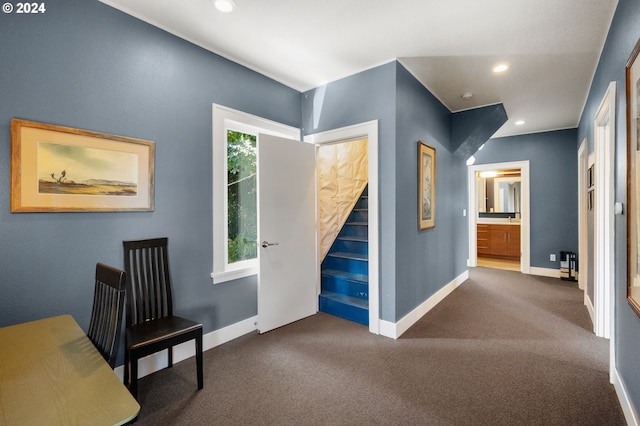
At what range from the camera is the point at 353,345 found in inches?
107

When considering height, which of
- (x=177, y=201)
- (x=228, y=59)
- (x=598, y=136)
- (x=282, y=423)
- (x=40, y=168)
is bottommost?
(x=282, y=423)

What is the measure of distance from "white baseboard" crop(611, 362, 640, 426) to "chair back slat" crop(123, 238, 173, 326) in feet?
9.67

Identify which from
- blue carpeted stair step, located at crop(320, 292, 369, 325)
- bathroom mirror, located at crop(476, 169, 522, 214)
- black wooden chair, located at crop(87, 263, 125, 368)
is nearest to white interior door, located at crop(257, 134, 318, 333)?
blue carpeted stair step, located at crop(320, 292, 369, 325)

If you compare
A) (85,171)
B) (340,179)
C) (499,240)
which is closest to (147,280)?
(85,171)

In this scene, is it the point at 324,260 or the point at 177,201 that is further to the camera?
the point at 324,260

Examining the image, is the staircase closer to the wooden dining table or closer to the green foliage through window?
the green foliage through window

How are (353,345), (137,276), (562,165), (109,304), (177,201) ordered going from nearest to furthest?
(109,304) < (137,276) < (177,201) < (353,345) < (562,165)

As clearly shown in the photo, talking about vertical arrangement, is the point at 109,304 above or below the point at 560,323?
above

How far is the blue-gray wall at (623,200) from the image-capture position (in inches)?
64.6

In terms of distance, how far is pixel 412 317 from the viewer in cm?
321

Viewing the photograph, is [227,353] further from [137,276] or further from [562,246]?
[562,246]

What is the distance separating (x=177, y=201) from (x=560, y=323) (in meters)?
4.08

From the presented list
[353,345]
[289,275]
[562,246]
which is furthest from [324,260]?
[562,246]

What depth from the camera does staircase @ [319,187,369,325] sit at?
11.0 ft
